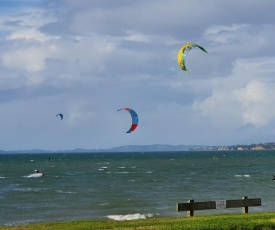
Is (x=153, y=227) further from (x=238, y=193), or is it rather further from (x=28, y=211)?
(x=238, y=193)

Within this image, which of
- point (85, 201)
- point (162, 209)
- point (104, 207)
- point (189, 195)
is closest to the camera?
point (162, 209)

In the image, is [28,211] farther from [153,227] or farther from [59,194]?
[153,227]

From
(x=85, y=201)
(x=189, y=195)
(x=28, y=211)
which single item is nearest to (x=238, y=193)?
(x=189, y=195)

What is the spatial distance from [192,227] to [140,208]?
64.8 feet

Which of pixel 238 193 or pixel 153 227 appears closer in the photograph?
pixel 153 227

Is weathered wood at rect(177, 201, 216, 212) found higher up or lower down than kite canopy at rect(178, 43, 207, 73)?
lower down

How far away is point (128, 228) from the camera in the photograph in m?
17.6

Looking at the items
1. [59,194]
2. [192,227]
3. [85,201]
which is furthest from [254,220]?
[59,194]

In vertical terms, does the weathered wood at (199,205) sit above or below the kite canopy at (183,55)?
below

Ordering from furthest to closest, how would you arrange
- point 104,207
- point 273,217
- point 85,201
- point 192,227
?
1. point 85,201
2. point 104,207
3. point 273,217
4. point 192,227

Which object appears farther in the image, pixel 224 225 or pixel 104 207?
pixel 104 207

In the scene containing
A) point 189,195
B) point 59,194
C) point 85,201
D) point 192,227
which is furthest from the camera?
point 59,194

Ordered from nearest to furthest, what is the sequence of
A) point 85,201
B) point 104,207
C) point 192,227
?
point 192,227, point 104,207, point 85,201

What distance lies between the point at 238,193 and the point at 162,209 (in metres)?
15.6
